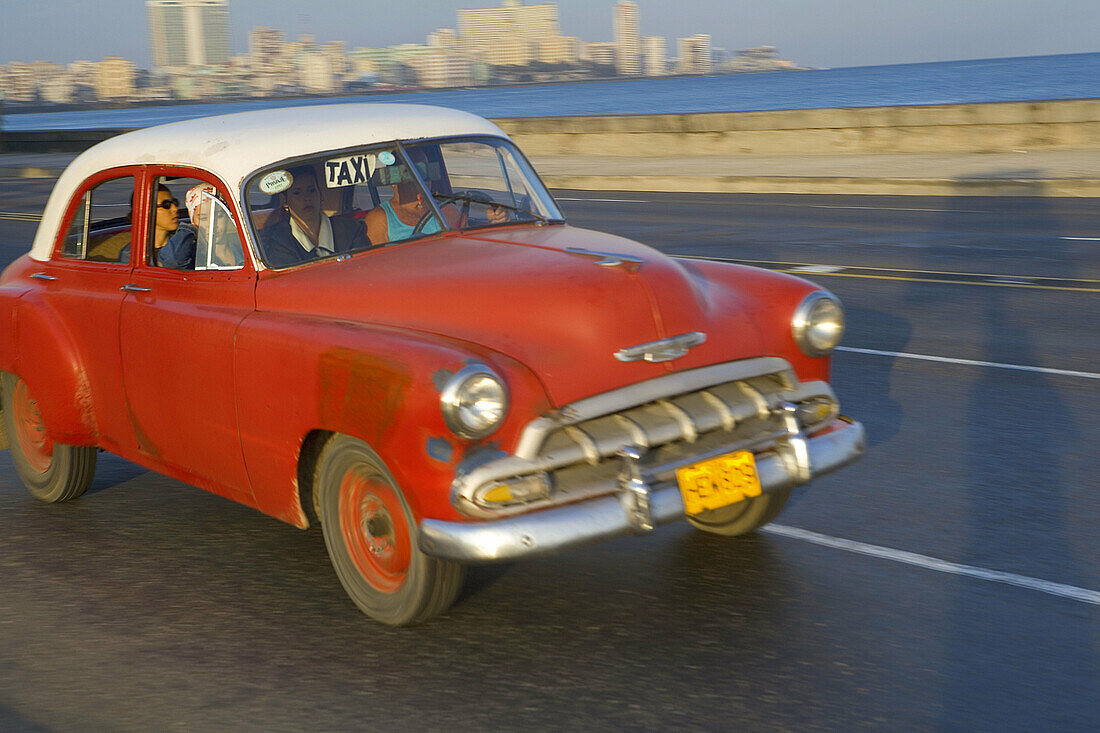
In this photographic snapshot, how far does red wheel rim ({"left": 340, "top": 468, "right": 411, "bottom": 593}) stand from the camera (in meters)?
4.36

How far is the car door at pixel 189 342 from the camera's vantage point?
4.95 metres

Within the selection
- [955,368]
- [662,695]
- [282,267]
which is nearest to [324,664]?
[662,695]

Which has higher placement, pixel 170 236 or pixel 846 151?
pixel 170 236

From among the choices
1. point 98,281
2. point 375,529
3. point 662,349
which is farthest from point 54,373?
point 662,349

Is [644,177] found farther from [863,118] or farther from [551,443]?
[551,443]

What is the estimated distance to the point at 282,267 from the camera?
504cm

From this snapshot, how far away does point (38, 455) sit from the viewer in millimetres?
6305

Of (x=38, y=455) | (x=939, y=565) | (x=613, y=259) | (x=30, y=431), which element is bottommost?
(x=939, y=565)

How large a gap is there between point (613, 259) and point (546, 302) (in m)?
0.39

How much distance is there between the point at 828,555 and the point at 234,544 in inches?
94.9

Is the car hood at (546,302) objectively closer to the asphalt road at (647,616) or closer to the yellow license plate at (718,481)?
the yellow license plate at (718,481)

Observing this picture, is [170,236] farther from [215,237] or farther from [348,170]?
[348,170]

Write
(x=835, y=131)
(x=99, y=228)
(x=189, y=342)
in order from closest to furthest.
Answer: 1. (x=189, y=342)
2. (x=99, y=228)
3. (x=835, y=131)

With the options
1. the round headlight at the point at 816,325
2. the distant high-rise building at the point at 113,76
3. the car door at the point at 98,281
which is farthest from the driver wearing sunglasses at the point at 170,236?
the distant high-rise building at the point at 113,76
